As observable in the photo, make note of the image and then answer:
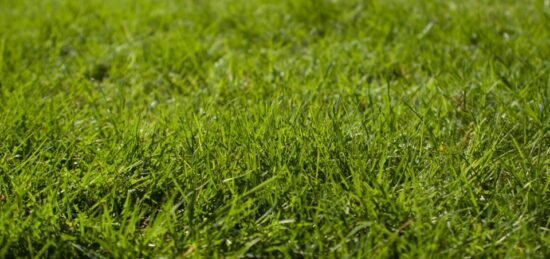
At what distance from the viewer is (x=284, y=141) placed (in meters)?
2.38

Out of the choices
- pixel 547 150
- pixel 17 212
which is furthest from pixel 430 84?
pixel 17 212

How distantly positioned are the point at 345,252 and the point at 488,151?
2.28ft

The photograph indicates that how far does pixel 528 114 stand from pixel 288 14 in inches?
74.4

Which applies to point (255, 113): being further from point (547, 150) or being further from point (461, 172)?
point (547, 150)

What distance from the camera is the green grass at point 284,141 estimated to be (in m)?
2.00

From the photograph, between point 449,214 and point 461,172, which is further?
point 461,172

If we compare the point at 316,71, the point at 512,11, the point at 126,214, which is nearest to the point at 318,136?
the point at 126,214

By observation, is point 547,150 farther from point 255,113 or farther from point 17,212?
point 17,212

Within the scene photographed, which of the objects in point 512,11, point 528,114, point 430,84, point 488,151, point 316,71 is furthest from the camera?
point 512,11

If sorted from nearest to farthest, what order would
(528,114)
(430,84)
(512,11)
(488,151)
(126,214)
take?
1. (126,214)
2. (488,151)
3. (528,114)
4. (430,84)
5. (512,11)

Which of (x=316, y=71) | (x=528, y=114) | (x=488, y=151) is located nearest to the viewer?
(x=488, y=151)

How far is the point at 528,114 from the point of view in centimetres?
261

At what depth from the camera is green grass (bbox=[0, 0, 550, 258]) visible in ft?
6.57

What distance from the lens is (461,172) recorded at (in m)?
2.18
